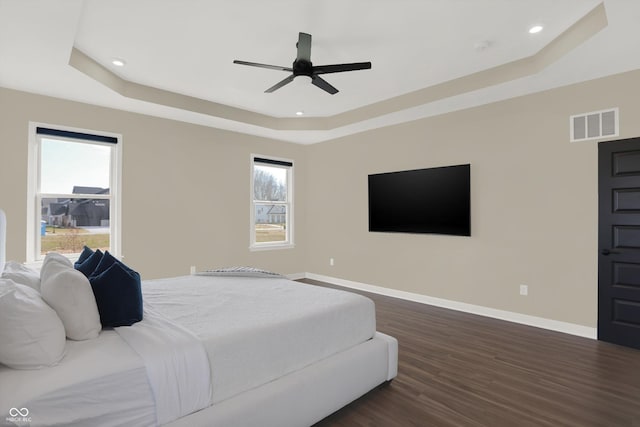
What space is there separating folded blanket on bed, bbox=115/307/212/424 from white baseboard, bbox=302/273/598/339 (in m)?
3.61

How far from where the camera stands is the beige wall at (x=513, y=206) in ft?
11.2

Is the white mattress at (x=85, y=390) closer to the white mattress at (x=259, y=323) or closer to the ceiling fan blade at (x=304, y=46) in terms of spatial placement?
the white mattress at (x=259, y=323)

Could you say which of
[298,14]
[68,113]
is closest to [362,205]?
[298,14]

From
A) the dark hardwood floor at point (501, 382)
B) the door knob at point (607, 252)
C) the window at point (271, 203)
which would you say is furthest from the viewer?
the window at point (271, 203)

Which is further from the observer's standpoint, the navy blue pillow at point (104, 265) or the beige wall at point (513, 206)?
the beige wall at point (513, 206)

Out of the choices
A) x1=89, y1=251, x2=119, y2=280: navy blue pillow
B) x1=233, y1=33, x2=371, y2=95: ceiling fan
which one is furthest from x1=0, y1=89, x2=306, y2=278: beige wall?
x1=89, y1=251, x2=119, y2=280: navy blue pillow

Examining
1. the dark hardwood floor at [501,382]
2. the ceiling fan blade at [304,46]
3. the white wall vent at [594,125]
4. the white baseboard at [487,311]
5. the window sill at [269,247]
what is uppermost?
the ceiling fan blade at [304,46]

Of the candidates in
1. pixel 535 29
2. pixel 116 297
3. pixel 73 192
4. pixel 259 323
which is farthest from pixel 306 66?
pixel 73 192

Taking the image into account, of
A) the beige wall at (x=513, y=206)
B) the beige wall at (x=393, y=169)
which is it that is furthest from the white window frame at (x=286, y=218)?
the beige wall at (x=513, y=206)

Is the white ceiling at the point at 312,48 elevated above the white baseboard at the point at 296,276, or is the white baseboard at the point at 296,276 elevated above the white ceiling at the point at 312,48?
the white ceiling at the point at 312,48

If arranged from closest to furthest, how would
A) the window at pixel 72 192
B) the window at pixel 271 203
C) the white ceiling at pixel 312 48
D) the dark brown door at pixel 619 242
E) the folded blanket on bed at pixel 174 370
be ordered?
1. the folded blanket on bed at pixel 174 370
2. the white ceiling at pixel 312 48
3. the dark brown door at pixel 619 242
4. the window at pixel 72 192
5. the window at pixel 271 203

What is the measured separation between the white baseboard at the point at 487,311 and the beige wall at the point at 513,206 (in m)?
0.06

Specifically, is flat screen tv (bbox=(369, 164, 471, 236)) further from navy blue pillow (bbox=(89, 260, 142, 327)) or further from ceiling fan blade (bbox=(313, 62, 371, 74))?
navy blue pillow (bbox=(89, 260, 142, 327))

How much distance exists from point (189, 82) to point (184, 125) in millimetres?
1069
